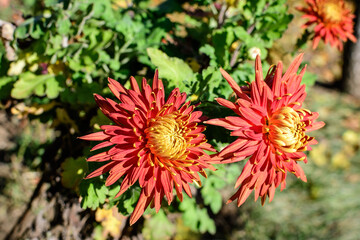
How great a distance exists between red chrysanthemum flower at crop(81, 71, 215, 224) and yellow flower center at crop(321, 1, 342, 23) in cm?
102

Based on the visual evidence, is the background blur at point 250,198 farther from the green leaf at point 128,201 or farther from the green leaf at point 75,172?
the green leaf at point 128,201

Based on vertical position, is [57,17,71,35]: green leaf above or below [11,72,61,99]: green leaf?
above

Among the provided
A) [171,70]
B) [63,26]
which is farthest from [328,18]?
[63,26]

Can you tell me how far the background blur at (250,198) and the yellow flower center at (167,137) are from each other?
76 cm

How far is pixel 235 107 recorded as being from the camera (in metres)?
0.94

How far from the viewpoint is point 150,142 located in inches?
36.7

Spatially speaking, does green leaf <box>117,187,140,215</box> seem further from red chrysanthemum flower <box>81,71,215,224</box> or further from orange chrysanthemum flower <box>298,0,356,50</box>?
orange chrysanthemum flower <box>298,0,356,50</box>

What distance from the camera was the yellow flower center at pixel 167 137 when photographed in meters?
0.91

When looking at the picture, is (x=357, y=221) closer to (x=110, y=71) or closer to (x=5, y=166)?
(x=110, y=71)

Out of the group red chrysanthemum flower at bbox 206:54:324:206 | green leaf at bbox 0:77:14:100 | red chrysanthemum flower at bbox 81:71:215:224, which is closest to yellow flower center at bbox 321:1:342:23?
red chrysanthemum flower at bbox 206:54:324:206

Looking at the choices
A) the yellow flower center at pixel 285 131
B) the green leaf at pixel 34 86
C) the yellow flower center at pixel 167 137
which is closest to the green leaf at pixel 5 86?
the green leaf at pixel 34 86

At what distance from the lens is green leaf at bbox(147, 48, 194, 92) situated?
3.89ft

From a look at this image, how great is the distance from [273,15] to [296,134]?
656 mm

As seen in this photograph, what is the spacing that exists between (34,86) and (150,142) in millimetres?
825
